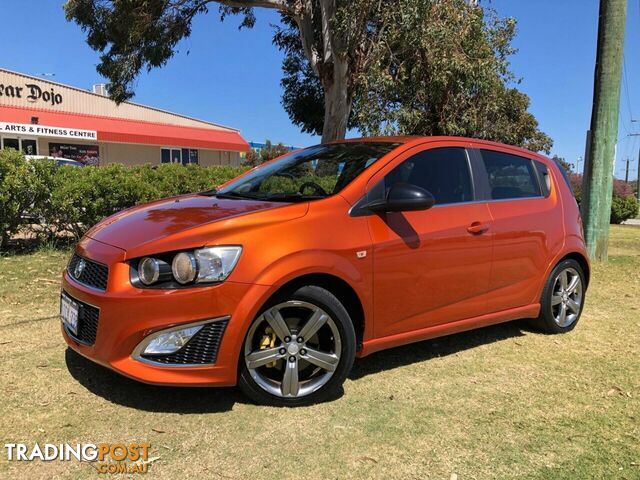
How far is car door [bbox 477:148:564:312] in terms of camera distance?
4.39 m

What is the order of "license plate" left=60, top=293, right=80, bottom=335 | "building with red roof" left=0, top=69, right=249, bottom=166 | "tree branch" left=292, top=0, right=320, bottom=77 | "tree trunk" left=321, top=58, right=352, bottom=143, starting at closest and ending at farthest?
"license plate" left=60, top=293, right=80, bottom=335 < "tree trunk" left=321, top=58, right=352, bottom=143 < "tree branch" left=292, top=0, right=320, bottom=77 < "building with red roof" left=0, top=69, right=249, bottom=166

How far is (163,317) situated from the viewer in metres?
3.06

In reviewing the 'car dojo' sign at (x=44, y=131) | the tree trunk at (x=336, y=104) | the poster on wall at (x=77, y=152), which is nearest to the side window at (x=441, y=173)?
the tree trunk at (x=336, y=104)

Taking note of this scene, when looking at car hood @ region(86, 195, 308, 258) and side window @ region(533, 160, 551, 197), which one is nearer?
car hood @ region(86, 195, 308, 258)

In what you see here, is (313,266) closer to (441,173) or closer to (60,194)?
(441,173)

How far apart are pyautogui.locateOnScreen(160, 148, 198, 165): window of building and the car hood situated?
103 feet

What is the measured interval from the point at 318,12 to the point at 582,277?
11.3 metres

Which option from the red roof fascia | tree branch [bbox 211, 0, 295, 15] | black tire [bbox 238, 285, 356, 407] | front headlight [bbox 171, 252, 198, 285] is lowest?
black tire [bbox 238, 285, 356, 407]

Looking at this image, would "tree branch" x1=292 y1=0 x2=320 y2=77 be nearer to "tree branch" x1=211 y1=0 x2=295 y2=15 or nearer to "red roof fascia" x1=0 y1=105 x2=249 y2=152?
"tree branch" x1=211 y1=0 x2=295 y2=15

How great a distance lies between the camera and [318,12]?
14453 millimetres

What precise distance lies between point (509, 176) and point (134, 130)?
1163 inches

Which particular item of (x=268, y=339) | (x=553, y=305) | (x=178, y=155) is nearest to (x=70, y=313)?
(x=268, y=339)

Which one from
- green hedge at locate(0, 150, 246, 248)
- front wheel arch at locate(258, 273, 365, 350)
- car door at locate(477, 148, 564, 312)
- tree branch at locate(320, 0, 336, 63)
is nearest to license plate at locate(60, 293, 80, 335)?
front wheel arch at locate(258, 273, 365, 350)

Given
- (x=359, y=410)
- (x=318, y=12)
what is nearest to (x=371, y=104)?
(x=318, y=12)
